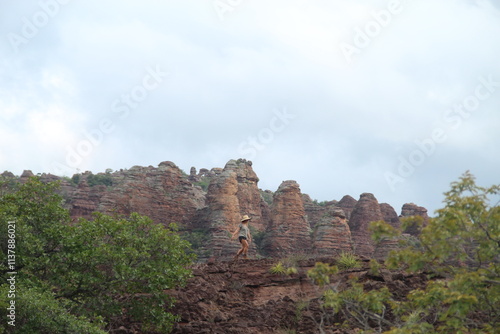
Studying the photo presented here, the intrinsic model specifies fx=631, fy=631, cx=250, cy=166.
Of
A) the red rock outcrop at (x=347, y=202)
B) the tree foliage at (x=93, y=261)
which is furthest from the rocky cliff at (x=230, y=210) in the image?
the tree foliage at (x=93, y=261)

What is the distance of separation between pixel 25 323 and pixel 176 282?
5414mm

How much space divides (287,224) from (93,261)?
154ft

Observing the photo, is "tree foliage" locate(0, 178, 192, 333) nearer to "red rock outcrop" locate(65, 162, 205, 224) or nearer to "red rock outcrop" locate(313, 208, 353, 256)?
"red rock outcrop" locate(313, 208, 353, 256)

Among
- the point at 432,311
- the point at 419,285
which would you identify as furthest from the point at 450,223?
the point at 419,285

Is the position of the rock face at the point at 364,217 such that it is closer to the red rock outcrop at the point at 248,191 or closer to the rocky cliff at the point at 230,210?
the rocky cliff at the point at 230,210

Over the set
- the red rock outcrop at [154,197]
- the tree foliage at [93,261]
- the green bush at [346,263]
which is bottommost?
the tree foliage at [93,261]

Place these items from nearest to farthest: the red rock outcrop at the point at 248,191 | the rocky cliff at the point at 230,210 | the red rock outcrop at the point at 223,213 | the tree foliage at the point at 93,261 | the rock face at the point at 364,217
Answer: the tree foliage at the point at 93,261 → the rocky cliff at the point at 230,210 → the red rock outcrop at the point at 223,213 → the rock face at the point at 364,217 → the red rock outcrop at the point at 248,191

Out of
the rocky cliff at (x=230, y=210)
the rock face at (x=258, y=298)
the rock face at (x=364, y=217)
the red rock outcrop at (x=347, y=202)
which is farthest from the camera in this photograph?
the red rock outcrop at (x=347, y=202)

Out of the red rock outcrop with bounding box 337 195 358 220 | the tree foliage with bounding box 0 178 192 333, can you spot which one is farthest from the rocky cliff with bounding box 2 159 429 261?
the tree foliage with bounding box 0 178 192 333

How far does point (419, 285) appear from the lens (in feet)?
68.8

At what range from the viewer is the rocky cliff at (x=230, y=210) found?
59125mm

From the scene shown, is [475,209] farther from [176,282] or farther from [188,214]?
[188,214]

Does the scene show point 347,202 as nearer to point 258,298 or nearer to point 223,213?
point 223,213

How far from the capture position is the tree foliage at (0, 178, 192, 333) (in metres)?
18.0
